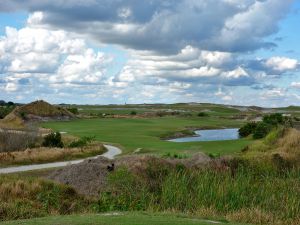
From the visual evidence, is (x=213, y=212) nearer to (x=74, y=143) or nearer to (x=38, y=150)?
(x=38, y=150)

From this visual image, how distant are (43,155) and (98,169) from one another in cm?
1339

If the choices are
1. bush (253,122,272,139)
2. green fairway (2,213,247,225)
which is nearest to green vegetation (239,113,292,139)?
bush (253,122,272,139)

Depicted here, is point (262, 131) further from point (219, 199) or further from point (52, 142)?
point (219, 199)

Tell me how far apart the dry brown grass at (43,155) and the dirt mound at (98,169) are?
360 inches

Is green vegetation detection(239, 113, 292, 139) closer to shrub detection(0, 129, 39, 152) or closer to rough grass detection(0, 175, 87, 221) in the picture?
shrub detection(0, 129, 39, 152)

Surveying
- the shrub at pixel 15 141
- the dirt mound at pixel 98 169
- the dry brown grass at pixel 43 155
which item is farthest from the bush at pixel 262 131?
the dirt mound at pixel 98 169

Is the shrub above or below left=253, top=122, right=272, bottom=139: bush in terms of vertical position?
below

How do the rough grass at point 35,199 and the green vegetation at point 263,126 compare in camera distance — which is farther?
the green vegetation at point 263,126

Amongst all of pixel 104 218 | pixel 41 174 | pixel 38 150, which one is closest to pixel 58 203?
pixel 104 218

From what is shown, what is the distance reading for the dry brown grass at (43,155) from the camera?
3741cm

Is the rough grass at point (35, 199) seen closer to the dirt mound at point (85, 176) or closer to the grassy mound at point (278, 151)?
the dirt mound at point (85, 176)

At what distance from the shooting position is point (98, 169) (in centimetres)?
2758

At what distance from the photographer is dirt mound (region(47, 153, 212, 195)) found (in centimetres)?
2582

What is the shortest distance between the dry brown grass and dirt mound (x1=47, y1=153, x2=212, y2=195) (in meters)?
9.14
